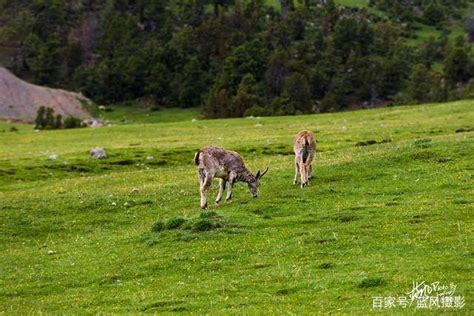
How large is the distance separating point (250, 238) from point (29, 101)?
112256 mm

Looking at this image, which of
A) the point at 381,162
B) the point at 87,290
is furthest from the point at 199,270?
the point at 381,162

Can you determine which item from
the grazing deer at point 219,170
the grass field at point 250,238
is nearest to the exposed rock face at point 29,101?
the grass field at point 250,238

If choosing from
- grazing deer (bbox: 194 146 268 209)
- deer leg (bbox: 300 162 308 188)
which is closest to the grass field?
deer leg (bbox: 300 162 308 188)

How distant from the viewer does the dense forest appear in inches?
5615

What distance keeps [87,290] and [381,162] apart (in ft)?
59.3

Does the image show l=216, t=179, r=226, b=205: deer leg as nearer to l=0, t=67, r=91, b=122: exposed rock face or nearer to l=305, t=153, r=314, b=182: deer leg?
l=305, t=153, r=314, b=182: deer leg

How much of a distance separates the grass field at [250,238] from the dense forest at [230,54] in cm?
8789

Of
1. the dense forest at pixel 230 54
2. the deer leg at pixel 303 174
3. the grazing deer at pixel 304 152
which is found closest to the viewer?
the grazing deer at pixel 304 152

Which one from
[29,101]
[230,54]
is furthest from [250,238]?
[230,54]

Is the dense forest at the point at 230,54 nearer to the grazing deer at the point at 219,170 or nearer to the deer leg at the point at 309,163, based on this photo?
the deer leg at the point at 309,163

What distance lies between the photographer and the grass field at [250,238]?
17.0 metres

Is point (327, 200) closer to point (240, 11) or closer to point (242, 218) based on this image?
point (242, 218)

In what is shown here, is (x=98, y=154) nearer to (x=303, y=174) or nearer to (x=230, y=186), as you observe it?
(x=303, y=174)

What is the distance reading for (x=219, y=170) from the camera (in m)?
27.4
